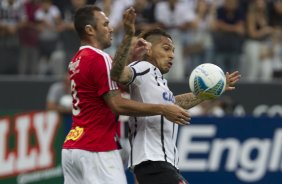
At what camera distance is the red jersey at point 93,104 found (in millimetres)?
8039

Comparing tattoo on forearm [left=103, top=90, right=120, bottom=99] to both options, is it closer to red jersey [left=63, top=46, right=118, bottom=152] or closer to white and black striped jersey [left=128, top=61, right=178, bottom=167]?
red jersey [left=63, top=46, right=118, bottom=152]

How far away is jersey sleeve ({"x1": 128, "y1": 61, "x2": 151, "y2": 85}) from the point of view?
318 inches

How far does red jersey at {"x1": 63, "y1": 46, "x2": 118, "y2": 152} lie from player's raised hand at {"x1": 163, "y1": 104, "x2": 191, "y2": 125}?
54cm

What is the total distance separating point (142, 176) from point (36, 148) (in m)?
5.86

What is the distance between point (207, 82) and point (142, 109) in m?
0.72

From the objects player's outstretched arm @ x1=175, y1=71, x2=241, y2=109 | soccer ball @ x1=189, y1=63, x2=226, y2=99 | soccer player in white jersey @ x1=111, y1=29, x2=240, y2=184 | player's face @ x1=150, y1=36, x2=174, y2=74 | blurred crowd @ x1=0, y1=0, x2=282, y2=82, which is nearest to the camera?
soccer player in white jersey @ x1=111, y1=29, x2=240, y2=184

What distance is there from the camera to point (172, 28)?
1642 cm

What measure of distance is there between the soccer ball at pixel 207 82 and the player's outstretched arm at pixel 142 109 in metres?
0.54

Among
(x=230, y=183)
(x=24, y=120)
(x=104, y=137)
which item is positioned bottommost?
(x=230, y=183)

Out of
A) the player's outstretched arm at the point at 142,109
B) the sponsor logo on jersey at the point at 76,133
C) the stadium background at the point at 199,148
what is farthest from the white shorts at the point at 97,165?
the stadium background at the point at 199,148

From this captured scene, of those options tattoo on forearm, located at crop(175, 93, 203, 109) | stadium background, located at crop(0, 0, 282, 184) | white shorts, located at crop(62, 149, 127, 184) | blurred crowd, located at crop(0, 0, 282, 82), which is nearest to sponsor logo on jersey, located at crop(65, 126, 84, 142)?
white shorts, located at crop(62, 149, 127, 184)

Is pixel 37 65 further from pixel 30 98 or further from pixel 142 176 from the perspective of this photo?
pixel 142 176

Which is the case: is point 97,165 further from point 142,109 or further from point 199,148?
point 199,148

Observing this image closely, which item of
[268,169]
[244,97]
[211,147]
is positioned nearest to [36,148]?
[211,147]
